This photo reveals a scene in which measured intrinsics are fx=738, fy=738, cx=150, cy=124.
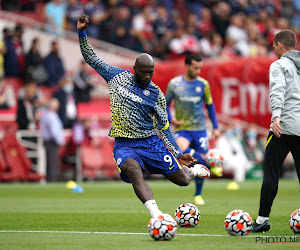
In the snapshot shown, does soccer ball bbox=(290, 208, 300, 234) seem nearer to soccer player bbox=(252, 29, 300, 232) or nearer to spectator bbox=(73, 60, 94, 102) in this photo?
soccer player bbox=(252, 29, 300, 232)

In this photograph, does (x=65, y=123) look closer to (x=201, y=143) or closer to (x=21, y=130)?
(x=21, y=130)

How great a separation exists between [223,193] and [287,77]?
9.53 m

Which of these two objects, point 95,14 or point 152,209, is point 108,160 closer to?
point 95,14

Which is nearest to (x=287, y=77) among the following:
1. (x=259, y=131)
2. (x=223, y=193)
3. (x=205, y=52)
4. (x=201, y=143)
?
(x=201, y=143)

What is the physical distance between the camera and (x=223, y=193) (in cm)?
1881

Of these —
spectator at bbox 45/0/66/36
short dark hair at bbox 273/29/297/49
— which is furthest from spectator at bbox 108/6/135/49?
short dark hair at bbox 273/29/297/49

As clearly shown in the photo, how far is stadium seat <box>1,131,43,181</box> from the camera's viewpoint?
24.2m

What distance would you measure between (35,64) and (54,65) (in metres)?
0.72

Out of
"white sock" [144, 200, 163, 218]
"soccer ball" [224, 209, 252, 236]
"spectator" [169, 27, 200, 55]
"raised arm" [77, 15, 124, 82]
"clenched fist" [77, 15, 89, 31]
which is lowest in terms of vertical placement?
"soccer ball" [224, 209, 252, 236]

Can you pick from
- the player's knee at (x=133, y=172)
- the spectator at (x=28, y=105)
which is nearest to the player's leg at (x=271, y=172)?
the player's knee at (x=133, y=172)

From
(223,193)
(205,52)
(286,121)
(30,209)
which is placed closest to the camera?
(286,121)

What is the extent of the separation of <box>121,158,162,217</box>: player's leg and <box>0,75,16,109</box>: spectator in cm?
1648

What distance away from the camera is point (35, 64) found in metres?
26.3

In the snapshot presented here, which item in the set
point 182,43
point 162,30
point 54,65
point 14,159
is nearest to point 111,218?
point 14,159
